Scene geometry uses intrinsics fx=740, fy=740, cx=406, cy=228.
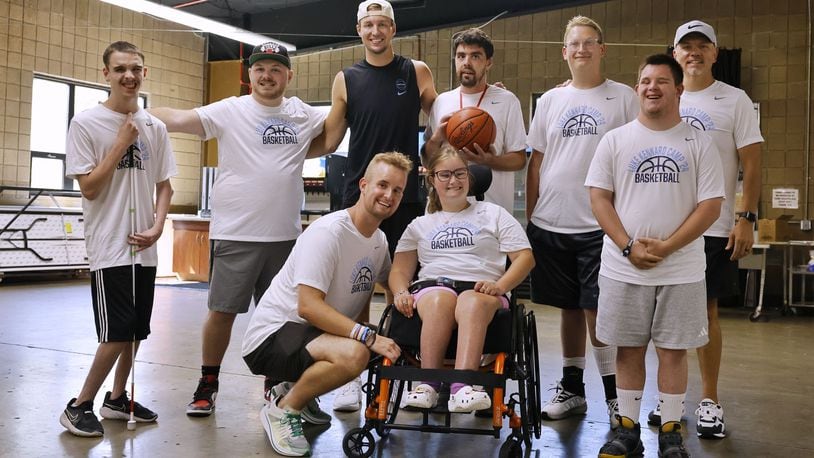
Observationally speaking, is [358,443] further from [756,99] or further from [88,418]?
[756,99]

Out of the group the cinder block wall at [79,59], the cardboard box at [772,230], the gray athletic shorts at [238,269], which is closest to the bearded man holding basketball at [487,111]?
the gray athletic shorts at [238,269]

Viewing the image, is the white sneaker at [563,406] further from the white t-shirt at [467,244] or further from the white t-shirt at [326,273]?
the white t-shirt at [326,273]

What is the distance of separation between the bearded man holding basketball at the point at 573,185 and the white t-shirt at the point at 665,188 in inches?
18.3

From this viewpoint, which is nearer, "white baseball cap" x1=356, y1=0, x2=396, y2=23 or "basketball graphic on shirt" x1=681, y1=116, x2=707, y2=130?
"basketball graphic on shirt" x1=681, y1=116, x2=707, y2=130

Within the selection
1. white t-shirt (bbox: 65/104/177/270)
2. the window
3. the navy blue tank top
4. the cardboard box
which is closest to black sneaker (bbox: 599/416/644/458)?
the navy blue tank top

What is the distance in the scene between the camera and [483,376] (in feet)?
7.81

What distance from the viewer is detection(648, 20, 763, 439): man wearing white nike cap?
304cm

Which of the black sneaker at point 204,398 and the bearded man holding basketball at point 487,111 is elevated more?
the bearded man holding basketball at point 487,111

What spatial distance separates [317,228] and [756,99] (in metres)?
8.07

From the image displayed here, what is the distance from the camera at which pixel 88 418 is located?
2.83 metres

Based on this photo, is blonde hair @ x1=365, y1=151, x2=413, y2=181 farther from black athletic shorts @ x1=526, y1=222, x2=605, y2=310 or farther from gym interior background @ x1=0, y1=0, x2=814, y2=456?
gym interior background @ x1=0, y1=0, x2=814, y2=456

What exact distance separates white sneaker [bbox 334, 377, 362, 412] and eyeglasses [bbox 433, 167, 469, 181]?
3.43ft

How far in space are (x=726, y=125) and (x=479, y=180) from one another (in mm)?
1054

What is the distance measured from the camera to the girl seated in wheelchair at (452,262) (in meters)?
2.55
